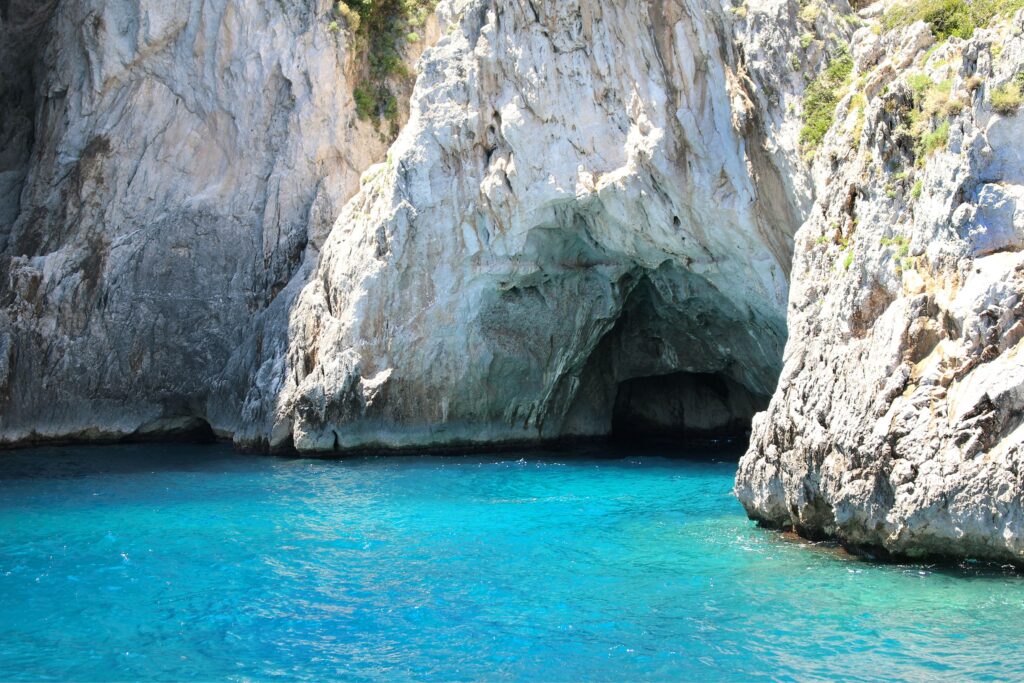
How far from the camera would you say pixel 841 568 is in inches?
469

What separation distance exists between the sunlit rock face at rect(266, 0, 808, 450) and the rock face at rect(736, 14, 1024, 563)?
4874mm

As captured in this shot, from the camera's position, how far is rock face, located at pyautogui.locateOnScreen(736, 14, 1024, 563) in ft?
35.3

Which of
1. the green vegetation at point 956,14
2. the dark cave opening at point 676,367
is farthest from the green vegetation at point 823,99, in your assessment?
the dark cave opening at point 676,367

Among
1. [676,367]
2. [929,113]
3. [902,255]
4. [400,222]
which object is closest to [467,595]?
[902,255]

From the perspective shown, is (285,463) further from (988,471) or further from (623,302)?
(988,471)

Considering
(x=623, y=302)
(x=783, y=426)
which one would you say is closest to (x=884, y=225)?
(x=783, y=426)

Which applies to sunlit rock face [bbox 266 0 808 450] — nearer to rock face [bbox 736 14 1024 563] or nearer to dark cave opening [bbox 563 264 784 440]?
dark cave opening [bbox 563 264 784 440]

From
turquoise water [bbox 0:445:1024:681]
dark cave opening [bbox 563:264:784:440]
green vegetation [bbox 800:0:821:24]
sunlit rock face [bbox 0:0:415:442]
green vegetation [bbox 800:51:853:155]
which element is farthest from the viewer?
sunlit rock face [bbox 0:0:415:442]

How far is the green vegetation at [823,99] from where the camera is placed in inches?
674

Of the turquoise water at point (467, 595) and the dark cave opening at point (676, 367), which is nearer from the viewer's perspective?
the turquoise water at point (467, 595)

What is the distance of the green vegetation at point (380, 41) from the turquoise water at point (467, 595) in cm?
1470

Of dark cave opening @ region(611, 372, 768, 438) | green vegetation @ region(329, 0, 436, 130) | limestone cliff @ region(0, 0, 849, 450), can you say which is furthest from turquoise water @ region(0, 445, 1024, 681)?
green vegetation @ region(329, 0, 436, 130)

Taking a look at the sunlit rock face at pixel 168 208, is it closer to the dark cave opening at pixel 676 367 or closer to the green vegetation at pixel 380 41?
the green vegetation at pixel 380 41

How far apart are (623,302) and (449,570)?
46.5 feet
